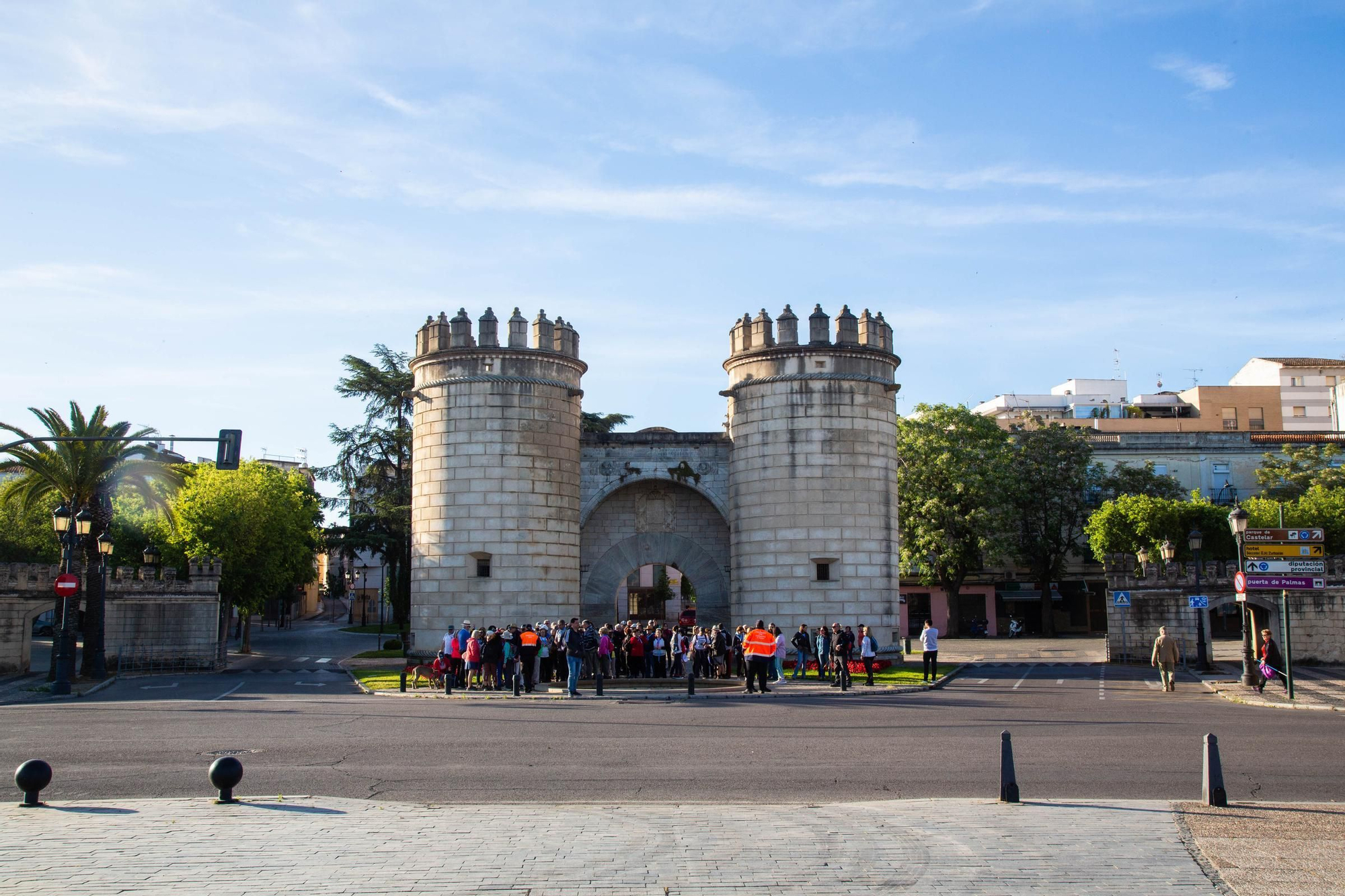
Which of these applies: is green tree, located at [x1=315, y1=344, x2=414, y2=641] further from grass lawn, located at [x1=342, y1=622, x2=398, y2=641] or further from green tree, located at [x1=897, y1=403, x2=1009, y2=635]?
green tree, located at [x1=897, y1=403, x2=1009, y2=635]

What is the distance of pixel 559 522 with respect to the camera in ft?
103

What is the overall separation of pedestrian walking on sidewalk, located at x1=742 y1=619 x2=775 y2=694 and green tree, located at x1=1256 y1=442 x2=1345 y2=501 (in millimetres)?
38133

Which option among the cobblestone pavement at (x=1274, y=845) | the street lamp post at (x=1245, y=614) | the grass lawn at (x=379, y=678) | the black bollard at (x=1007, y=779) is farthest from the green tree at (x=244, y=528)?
the cobblestone pavement at (x=1274, y=845)

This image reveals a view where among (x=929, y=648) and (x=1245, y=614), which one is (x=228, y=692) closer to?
(x=929, y=648)

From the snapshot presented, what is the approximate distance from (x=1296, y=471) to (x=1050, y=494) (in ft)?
38.1

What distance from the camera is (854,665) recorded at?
29.1m

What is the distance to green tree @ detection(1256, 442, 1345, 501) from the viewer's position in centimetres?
5334

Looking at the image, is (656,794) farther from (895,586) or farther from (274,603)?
(274,603)

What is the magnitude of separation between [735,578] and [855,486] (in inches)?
165

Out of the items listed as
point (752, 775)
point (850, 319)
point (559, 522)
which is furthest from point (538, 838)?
point (850, 319)

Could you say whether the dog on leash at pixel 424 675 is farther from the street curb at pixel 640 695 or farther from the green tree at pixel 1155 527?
the green tree at pixel 1155 527

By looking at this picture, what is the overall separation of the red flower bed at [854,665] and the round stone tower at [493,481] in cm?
614

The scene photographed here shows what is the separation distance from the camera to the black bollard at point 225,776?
36.4 ft

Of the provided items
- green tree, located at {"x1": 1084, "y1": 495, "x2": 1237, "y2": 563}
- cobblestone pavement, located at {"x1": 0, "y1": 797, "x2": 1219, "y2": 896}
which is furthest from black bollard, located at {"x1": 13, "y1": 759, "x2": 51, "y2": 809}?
green tree, located at {"x1": 1084, "y1": 495, "x2": 1237, "y2": 563}
